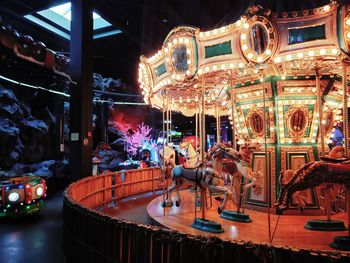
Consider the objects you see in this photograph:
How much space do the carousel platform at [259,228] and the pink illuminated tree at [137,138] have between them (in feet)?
61.0

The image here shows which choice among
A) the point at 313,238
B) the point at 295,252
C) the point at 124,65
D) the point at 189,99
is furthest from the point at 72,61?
the point at 124,65

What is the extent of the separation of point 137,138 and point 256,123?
2052 cm

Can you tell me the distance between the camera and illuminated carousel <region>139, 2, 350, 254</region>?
4.81 m

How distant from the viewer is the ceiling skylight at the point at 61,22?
1488 cm

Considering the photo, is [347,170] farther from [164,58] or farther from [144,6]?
[144,6]

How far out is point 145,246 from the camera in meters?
3.10

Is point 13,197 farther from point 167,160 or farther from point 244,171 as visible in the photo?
point 244,171

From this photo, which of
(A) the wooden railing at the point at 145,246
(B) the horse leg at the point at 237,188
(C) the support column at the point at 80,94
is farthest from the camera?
(C) the support column at the point at 80,94

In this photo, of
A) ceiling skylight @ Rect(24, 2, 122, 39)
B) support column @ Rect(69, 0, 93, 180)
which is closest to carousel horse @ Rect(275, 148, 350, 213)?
support column @ Rect(69, 0, 93, 180)

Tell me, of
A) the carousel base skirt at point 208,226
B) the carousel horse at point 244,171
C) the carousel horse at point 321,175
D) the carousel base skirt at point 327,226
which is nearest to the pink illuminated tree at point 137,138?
the carousel horse at point 244,171

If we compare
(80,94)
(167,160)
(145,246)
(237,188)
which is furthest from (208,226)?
(80,94)

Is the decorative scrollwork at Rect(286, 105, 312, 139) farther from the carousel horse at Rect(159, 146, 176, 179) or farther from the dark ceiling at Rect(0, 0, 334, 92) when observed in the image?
the dark ceiling at Rect(0, 0, 334, 92)

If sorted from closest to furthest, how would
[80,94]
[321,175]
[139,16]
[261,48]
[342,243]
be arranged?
1. [342,243]
2. [321,175]
3. [261,48]
4. [80,94]
5. [139,16]

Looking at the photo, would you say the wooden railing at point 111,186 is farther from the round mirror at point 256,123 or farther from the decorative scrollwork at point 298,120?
the decorative scrollwork at point 298,120
